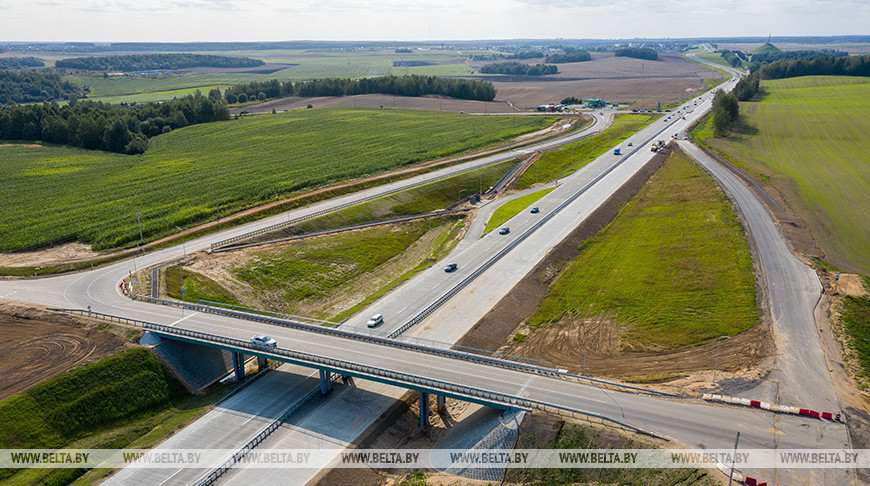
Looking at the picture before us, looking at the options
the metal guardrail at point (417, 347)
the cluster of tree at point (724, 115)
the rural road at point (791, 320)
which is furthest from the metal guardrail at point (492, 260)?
the cluster of tree at point (724, 115)

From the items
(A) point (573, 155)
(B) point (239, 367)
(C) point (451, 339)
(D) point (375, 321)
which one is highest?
(A) point (573, 155)

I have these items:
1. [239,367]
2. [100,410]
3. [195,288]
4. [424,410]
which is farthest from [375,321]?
[100,410]

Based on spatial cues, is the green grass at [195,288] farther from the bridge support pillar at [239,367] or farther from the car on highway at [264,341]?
the car on highway at [264,341]

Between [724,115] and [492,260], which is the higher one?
[724,115]

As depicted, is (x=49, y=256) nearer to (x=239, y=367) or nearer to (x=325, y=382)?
(x=239, y=367)

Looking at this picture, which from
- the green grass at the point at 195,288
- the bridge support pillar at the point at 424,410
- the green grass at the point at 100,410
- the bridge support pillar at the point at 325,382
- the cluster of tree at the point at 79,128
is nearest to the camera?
the green grass at the point at 100,410

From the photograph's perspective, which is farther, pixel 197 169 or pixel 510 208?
pixel 197 169

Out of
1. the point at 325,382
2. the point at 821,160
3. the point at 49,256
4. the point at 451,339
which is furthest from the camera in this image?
the point at 821,160
